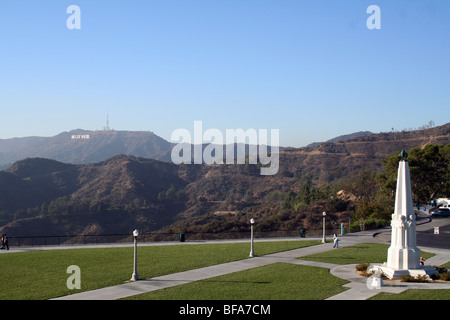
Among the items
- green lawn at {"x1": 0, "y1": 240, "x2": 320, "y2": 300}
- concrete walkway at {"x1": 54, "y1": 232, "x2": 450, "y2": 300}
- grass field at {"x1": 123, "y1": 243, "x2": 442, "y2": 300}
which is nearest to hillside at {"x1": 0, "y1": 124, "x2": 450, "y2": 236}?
green lawn at {"x1": 0, "y1": 240, "x2": 320, "y2": 300}

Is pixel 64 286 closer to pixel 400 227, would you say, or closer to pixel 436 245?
pixel 400 227

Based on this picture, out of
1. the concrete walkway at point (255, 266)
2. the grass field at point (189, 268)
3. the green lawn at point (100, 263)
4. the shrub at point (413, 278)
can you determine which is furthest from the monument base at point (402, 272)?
the green lawn at point (100, 263)

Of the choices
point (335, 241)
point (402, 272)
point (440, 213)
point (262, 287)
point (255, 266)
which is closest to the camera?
point (262, 287)

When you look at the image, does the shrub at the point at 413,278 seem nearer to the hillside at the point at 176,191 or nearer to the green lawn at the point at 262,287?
the green lawn at the point at 262,287

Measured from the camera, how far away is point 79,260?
24453 mm

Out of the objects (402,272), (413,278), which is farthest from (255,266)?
(413,278)

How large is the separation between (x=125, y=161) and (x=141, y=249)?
82429 millimetres

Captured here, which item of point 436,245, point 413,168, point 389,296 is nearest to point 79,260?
point 389,296

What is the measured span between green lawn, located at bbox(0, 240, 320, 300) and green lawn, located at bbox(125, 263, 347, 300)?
311cm

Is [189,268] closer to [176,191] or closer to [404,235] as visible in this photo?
[404,235]

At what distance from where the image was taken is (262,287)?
17703mm

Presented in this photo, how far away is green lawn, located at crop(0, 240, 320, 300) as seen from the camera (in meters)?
18.2

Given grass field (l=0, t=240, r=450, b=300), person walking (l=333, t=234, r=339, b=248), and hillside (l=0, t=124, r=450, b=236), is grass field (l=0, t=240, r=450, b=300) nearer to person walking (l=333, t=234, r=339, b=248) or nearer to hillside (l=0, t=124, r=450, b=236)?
person walking (l=333, t=234, r=339, b=248)

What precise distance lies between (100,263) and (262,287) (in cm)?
1022
